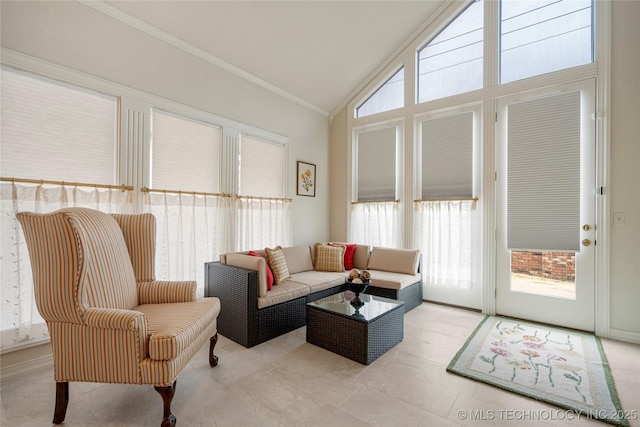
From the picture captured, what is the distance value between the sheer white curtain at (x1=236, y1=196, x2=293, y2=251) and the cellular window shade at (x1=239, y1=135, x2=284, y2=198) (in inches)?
5.1

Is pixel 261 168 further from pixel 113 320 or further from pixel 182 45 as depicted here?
pixel 113 320

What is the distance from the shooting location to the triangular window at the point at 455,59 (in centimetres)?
375

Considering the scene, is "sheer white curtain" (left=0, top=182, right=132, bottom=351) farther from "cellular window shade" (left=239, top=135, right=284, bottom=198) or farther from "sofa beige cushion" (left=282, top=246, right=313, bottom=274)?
"sofa beige cushion" (left=282, top=246, right=313, bottom=274)

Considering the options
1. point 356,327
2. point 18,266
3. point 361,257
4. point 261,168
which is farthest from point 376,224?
point 18,266

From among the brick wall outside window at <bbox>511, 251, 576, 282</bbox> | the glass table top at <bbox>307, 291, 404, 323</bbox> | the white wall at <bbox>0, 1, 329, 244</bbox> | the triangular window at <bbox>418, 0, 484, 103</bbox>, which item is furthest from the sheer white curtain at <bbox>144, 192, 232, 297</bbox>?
the brick wall outside window at <bbox>511, 251, 576, 282</bbox>

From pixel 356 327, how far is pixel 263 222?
2079 millimetres

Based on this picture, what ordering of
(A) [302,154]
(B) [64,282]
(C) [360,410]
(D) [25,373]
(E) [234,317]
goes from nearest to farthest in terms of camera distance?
1. (B) [64,282]
2. (C) [360,410]
3. (D) [25,373]
4. (E) [234,317]
5. (A) [302,154]

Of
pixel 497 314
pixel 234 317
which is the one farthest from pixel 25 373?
pixel 497 314

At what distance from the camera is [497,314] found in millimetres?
3494

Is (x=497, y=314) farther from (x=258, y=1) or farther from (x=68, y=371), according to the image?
(x=258, y=1)

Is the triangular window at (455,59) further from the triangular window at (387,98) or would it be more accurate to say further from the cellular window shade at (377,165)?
the cellular window shade at (377,165)

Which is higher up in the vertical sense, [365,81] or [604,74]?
[365,81]

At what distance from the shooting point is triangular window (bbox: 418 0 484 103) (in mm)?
3750

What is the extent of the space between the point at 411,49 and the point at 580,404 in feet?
14.5
